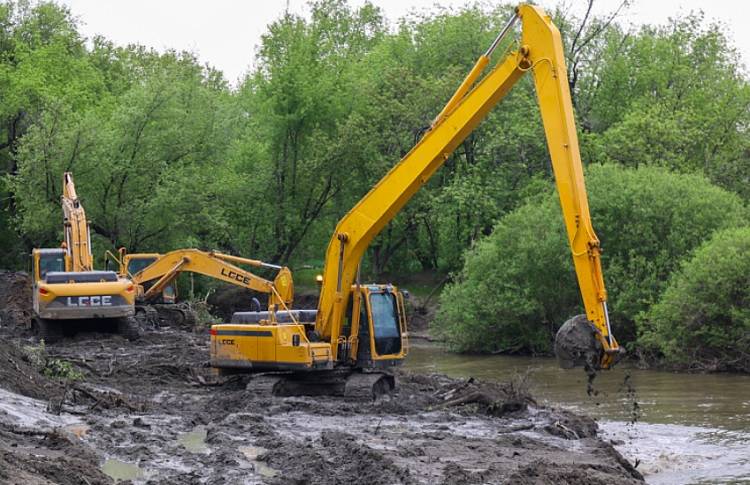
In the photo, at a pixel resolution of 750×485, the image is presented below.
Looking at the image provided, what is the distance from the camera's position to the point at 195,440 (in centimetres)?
1517

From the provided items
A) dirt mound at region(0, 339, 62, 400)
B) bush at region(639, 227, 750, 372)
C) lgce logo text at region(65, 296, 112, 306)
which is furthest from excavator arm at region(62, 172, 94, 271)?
bush at region(639, 227, 750, 372)

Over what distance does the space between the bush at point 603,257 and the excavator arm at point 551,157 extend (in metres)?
12.7

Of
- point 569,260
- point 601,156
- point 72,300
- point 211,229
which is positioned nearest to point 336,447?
point 72,300

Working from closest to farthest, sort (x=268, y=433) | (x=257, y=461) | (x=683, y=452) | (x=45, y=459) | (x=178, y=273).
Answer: (x=45, y=459) → (x=257, y=461) → (x=268, y=433) → (x=683, y=452) → (x=178, y=273)

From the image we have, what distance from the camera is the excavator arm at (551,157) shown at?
1456cm

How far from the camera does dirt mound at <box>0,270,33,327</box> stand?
34.2m

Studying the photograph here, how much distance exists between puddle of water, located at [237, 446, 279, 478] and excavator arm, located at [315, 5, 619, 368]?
4.38 meters

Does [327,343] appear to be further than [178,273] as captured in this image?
No

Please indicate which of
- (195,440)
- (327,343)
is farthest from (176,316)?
(195,440)

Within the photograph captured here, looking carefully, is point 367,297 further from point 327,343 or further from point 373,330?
point 327,343

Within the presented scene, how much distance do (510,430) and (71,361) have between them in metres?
10.1

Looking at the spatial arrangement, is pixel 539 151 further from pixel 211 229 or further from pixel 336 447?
pixel 336 447

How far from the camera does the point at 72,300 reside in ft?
92.3

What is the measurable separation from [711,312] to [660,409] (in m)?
6.65
